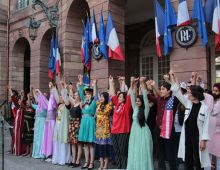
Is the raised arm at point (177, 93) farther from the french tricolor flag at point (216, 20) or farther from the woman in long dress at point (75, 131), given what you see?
the woman in long dress at point (75, 131)

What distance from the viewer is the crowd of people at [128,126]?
620cm

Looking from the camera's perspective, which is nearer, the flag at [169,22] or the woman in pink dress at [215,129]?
the woman in pink dress at [215,129]

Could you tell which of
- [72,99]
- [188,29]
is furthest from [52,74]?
[188,29]

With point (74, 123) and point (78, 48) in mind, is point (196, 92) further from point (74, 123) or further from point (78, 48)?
point (78, 48)

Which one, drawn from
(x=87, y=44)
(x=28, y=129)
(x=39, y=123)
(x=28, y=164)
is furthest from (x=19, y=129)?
(x=87, y=44)

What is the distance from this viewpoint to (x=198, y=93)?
614cm

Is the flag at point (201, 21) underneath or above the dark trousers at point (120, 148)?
above

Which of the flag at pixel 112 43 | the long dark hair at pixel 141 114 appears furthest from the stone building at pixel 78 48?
the long dark hair at pixel 141 114

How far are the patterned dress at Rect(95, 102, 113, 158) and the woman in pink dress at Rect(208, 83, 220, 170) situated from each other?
2284 millimetres

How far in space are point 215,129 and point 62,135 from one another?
3.82 meters

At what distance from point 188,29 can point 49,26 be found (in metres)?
8.03

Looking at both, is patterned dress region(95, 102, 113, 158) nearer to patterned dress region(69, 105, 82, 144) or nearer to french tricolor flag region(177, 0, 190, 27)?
patterned dress region(69, 105, 82, 144)

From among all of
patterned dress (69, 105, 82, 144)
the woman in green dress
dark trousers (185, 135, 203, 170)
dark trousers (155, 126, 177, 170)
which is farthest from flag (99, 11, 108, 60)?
dark trousers (185, 135, 203, 170)

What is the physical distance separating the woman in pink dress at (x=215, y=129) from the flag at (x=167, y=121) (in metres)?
0.70
